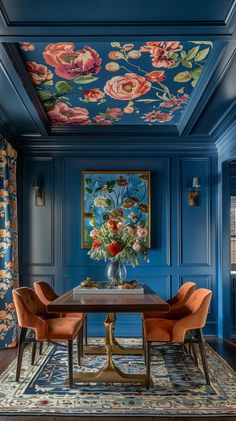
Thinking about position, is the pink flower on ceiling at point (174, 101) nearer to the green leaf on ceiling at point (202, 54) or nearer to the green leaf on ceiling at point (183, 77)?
the green leaf on ceiling at point (183, 77)

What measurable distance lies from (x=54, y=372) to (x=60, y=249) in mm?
1847

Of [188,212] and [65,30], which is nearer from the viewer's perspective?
[65,30]

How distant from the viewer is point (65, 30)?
249 cm

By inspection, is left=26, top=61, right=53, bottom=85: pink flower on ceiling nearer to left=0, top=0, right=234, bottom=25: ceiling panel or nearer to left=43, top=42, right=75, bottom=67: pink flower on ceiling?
left=43, top=42, right=75, bottom=67: pink flower on ceiling

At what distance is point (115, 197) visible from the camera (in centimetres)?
519

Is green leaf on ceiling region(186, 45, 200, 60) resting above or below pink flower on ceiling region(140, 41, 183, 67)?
below

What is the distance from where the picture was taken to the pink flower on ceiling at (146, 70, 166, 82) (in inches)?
132

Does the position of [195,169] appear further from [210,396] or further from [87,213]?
[210,396]

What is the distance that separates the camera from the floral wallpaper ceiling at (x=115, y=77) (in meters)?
2.92

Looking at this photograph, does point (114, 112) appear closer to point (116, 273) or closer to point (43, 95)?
point (43, 95)

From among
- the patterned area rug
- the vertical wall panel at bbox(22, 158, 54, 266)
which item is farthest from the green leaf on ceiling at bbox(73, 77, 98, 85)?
the patterned area rug

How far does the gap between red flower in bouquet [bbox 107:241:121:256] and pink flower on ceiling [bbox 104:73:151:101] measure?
58.0 inches

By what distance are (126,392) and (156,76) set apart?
8.86ft

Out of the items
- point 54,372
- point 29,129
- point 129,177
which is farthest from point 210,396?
point 29,129
